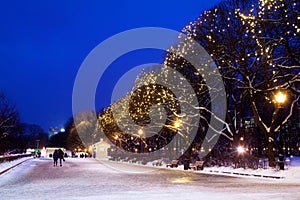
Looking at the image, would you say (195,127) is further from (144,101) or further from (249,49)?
(249,49)

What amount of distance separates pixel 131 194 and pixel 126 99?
148 feet

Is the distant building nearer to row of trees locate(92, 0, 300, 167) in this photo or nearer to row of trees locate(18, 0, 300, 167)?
row of trees locate(18, 0, 300, 167)

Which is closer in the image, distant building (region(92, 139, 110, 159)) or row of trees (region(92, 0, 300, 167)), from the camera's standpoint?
row of trees (region(92, 0, 300, 167))

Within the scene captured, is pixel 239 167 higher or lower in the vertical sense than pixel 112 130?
lower

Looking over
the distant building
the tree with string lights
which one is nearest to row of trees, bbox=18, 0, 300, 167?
the tree with string lights

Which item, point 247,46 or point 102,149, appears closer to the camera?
point 247,46

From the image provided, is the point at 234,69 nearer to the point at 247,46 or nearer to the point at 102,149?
the point at 247,46

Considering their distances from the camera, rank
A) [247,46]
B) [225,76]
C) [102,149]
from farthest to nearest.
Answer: [102,149] < [225,76] < [247,46]

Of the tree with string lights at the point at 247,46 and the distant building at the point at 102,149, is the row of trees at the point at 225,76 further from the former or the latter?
the distant building at the point at 102,149

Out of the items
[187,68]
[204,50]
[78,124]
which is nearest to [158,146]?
[187,68]

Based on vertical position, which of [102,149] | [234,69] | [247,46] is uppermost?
[247,46]

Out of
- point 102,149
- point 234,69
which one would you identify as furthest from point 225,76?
point 102,149

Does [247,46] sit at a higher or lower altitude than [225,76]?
higher

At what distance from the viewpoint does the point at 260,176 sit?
27531 mm
